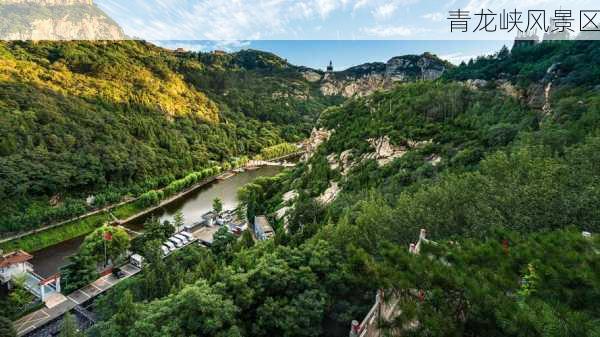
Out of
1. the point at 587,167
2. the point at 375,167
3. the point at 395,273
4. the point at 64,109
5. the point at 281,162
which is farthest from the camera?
the point at 281,162

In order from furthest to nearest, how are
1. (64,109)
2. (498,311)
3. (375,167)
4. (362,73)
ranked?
(362,73)
(64,109)
(375,167)
(498,311)

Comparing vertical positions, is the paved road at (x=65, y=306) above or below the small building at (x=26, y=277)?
below

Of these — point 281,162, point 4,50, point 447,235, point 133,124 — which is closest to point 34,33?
point 4,50

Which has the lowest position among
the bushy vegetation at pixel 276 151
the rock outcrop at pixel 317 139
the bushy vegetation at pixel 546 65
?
the bushy vegetation at pixel 276 151

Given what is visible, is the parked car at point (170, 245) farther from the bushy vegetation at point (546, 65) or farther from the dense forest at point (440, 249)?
the bushy vegetation at point (546, 65)

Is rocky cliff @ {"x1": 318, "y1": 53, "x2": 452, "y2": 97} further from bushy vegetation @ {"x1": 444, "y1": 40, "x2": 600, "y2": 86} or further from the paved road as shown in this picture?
the paved road

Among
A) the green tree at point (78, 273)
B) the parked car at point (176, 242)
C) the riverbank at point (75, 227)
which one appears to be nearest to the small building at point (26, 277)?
the green tree at point (78, 273)

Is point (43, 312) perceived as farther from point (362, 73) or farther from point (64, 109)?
point (362, 73)
